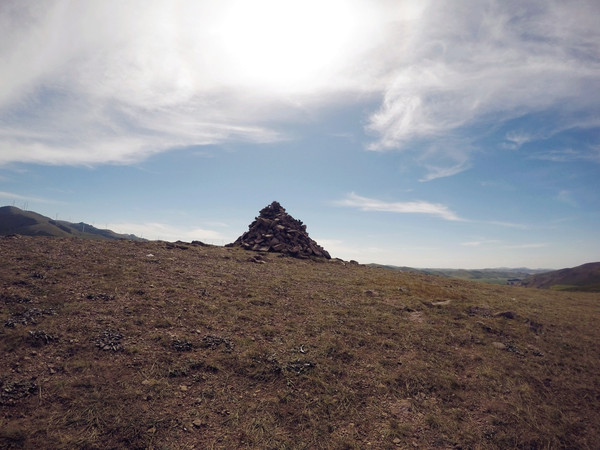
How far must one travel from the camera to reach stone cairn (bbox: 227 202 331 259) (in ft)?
150

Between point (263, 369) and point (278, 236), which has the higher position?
A: point (278, 236)

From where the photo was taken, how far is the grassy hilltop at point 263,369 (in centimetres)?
880

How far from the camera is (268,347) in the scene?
13594 mm

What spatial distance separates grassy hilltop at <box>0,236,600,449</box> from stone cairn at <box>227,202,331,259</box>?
932 inches

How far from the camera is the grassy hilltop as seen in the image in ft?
28.9

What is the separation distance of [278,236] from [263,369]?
37351mm

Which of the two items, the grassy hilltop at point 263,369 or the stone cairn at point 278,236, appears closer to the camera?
the grassy hilltop at point 263,369

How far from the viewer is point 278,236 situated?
161ft

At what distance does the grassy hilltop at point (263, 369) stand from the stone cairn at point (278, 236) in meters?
23.7

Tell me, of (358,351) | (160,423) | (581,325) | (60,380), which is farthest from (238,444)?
Result: (581,325)

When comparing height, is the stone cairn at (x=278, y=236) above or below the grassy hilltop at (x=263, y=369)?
above

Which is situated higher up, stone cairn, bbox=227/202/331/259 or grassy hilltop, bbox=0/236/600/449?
stone cairn, bbox=227/202/331/259

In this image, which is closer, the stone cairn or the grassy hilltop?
the grassy hilltop

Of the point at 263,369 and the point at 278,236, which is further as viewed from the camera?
the point at 278,236
